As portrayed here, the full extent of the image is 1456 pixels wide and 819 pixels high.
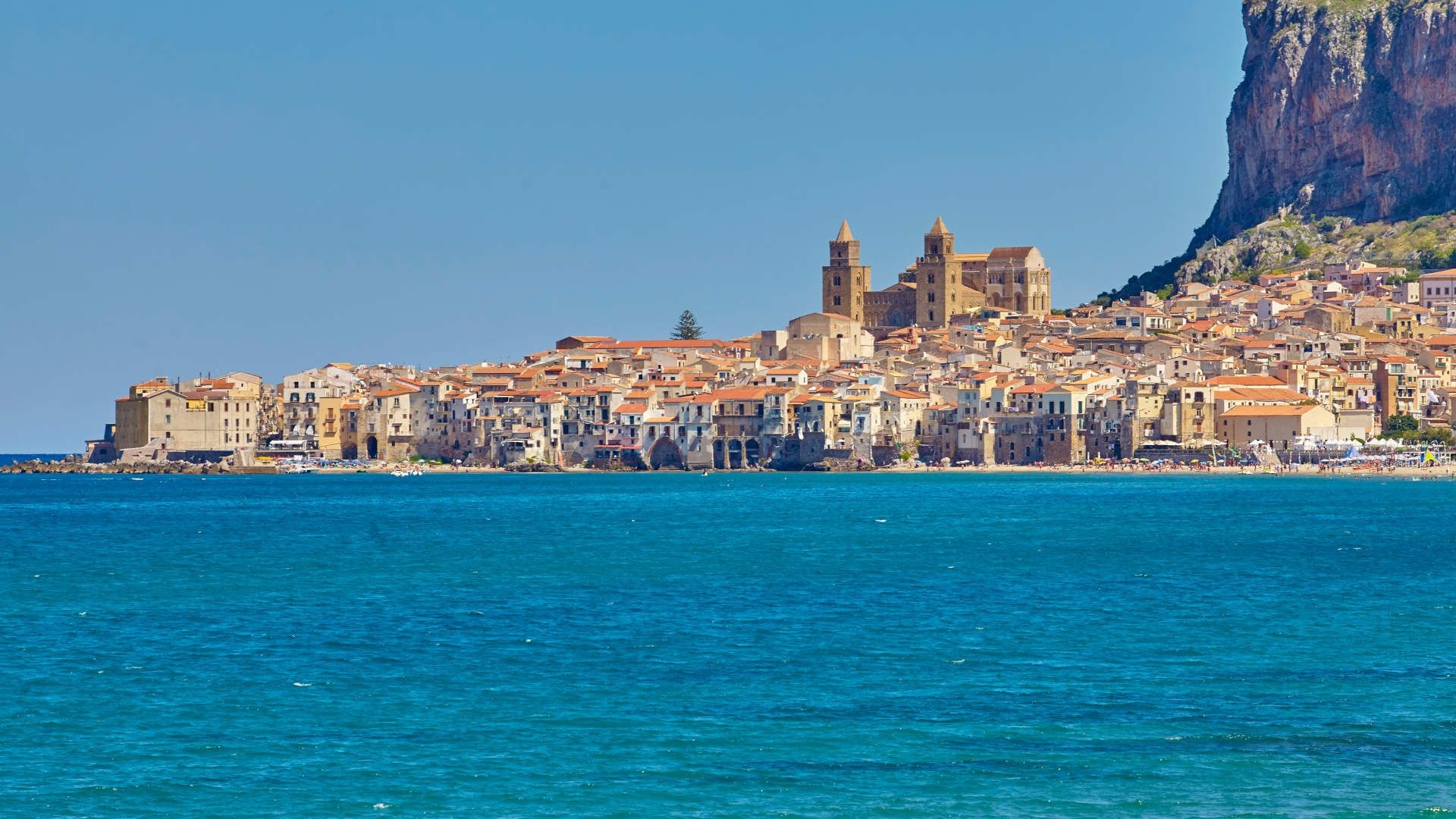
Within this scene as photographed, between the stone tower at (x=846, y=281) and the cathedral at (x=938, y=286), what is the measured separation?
50mm

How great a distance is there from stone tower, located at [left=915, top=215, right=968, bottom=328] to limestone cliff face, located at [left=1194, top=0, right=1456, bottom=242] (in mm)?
25291

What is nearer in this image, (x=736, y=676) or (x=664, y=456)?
(x=736, y=676)

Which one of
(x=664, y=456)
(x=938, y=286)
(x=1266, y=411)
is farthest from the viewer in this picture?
(x=938, y=286)

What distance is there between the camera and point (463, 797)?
20016mm

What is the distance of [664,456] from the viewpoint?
107312mm

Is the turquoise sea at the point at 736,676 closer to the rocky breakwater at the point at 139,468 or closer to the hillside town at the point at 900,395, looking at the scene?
the hillside town at the point at 900,395

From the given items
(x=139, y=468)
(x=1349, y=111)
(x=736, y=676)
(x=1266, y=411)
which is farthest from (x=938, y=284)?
(x=736, y=676)

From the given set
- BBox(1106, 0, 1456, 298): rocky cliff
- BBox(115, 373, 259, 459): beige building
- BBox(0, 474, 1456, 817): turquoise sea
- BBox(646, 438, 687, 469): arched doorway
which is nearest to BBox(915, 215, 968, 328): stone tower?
BBox(1106, 0, 1456, 298): rocky cliff

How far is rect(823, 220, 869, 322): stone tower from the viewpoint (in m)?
141

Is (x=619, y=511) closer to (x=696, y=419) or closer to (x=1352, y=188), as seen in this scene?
(x=696, y=419)

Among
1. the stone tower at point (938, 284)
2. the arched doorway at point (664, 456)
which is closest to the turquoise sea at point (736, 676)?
the arched doorway at point (664, 456)

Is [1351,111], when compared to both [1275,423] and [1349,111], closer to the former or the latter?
[1349,111]

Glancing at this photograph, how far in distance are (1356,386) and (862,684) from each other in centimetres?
8291

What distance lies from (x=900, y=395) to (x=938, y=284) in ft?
119
